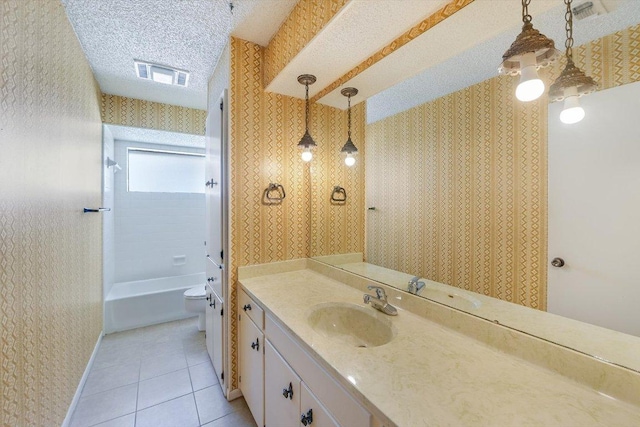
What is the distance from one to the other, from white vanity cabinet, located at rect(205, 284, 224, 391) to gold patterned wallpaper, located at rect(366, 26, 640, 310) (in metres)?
1.32

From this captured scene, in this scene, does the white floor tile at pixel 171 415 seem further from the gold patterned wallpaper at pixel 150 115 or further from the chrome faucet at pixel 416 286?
the gold patterned wallpaper at pixel 150 115

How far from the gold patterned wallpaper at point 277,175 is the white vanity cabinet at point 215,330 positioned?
0.56 ft

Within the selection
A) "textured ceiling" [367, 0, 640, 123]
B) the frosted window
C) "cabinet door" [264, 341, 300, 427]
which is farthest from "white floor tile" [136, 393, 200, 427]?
the frosted window

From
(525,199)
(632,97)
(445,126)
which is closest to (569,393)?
(525,199)

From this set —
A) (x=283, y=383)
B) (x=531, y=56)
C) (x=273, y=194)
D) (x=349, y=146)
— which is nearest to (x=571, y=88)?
(x=531, y=56)

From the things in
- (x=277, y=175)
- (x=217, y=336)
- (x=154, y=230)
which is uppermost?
(x=277, y=175)

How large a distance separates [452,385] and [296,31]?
179 centimetres

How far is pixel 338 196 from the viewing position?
2027mm

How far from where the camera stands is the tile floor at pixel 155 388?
5.69 feet

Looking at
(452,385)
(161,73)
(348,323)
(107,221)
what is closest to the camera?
(452,385)

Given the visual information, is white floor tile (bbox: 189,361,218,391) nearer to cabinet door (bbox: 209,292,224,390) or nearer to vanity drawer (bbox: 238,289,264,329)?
cabinet door (bbox: 209,292,224,390)

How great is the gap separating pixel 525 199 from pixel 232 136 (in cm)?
168

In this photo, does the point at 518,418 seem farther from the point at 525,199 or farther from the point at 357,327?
the point at 357,327

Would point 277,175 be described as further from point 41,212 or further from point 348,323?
point 41,212
